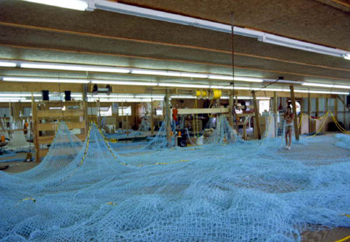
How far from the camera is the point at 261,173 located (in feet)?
14.2

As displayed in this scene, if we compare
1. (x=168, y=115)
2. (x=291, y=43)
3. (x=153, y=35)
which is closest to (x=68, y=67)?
(x=153, y=35)

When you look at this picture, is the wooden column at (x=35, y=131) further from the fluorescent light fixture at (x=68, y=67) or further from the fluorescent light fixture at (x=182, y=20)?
the fluorescent light fixture at (x=182, y=20)

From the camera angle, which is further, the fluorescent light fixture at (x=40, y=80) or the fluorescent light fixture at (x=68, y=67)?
the fluorescent light fixture at (x=40, y=80)

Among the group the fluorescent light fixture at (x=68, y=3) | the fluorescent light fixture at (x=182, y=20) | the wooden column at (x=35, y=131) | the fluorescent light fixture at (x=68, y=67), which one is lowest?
the wooden column at (x=35, y=131)

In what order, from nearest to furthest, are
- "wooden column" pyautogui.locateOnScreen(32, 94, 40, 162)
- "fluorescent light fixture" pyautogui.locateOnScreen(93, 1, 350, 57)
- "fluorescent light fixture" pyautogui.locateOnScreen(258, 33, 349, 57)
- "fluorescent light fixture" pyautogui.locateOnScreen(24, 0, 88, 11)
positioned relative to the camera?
"fluorescent light fixture" pyautogui.locateOnScreen(24, 0, 88, 11) → "fluorescent light fixture" pyautogui.locateOnScreen(93, 1, 350, 57) → "fluorescent light fixture" pyautogui.locateOnScreen(258, 33, 349, 57) → "wooden column" pyautogui.locateOnScreen(32, 94, 40, 162)

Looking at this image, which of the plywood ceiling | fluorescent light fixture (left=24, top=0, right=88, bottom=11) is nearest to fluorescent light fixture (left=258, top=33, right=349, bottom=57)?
the plywood ceiling

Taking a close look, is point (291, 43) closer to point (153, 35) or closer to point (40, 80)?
point (153, 35)

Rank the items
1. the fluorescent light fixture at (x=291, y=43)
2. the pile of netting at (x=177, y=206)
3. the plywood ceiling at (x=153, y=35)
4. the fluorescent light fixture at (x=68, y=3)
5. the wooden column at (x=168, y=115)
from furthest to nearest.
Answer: the wooden column at (x=168, y=115)
the fluorescent light fixture at (x=291, y=43)
the plywood ceiling at (x=153, y=35)
the fluorescent light fixture at (x=68, y=3)
the pile of netting at (x=177, y=206)

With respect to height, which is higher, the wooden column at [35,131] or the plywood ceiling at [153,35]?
the plywood ceiling at [153,35]

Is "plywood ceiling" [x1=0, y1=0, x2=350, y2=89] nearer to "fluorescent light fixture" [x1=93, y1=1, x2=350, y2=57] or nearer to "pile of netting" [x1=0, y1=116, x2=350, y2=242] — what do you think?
"fluorescent light fixture" [x1=93, y1=1, x2=350, y2=57]

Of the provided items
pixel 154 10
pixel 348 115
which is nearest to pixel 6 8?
pixel 154 10

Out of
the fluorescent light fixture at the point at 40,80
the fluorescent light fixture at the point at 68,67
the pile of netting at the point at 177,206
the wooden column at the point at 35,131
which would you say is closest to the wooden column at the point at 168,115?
the fluorescent light fixture at the point at 68,67

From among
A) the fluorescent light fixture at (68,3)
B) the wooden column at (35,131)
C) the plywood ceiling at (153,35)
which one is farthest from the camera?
the wooden column at (35,131)

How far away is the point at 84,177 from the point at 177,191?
1975mm
